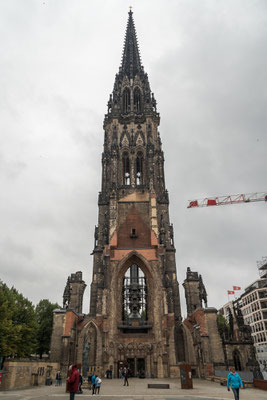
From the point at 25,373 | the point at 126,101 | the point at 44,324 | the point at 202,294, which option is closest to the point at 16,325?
the point at 44,324

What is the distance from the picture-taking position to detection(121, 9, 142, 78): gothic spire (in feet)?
182

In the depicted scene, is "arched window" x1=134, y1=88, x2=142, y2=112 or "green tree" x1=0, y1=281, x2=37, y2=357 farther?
"arched window" x1=134, y1=88, x2=142, y2=112

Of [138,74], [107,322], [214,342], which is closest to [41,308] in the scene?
[107,322]

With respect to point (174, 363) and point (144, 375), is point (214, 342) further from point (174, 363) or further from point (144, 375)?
point (144, 375)

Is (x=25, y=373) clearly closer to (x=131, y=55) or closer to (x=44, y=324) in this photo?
(x=44, y=324)

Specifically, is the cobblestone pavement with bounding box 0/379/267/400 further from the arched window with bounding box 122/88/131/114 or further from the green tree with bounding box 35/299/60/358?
the arched window with bounding box 122/88/131/114

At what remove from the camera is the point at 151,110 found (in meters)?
47.9

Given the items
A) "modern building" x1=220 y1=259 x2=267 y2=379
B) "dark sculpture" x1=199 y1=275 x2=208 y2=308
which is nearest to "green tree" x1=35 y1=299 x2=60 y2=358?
"dark sculpture" x1=199 y1=275 x2=208 y2=308

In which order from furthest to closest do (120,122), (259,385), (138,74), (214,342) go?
(138,74) < (120,122) < (214,342) < (259,385)

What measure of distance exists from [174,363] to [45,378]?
12.6 metres

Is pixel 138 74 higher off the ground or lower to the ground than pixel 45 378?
higher

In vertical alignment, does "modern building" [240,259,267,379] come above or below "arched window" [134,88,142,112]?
below

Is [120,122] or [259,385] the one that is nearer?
[259,385]

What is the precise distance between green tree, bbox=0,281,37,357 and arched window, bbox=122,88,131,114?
32.9m
